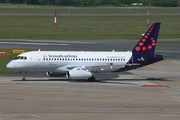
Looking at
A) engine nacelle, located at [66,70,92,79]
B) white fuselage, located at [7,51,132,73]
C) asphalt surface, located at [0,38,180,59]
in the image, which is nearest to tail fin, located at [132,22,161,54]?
white fuselage, located at [7,51,132,73]

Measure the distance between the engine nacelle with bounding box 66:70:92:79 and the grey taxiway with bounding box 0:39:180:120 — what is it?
27.4 inches

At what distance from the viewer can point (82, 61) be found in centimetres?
6125

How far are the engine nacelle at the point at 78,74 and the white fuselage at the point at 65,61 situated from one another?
120cm

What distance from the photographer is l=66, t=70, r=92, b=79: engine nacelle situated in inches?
2330

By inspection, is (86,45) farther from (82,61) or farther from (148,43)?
(82,61)

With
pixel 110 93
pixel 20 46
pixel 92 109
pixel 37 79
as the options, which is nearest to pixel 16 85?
pixel 37 79

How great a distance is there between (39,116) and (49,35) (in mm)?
77150

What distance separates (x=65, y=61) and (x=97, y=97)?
11858 mm

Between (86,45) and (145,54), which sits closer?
(145,54)

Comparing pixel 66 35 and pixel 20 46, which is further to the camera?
pixel 66 35

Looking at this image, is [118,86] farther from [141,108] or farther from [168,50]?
[168,50]

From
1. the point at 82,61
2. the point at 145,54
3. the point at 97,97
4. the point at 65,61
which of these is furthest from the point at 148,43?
the point at 97,97

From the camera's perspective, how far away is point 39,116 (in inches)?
1587

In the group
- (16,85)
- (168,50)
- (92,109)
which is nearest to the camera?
(92,109)
